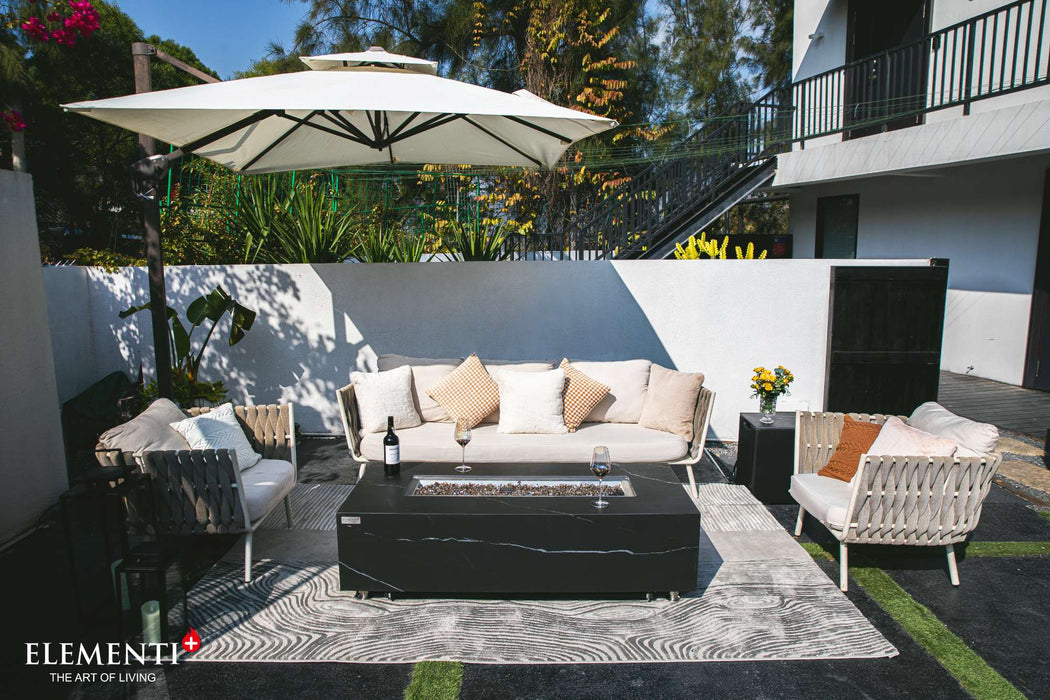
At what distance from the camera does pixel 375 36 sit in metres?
16.5

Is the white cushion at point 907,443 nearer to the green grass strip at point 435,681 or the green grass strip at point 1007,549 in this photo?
the green grass strip at point 1007,549

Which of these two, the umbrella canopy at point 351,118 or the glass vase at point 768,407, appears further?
the glass vase at point 768,407

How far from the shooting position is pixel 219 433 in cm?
384

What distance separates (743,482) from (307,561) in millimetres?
3113

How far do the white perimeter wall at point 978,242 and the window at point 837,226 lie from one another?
0.65 metres

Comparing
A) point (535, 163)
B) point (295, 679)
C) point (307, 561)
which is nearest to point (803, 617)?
point (295, 679)

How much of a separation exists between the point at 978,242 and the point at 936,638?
6939mm

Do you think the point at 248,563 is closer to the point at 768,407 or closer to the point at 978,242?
the point at 768,407

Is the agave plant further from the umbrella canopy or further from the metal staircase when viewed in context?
the metal staircase

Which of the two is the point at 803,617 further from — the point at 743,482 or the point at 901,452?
the point at 743,482

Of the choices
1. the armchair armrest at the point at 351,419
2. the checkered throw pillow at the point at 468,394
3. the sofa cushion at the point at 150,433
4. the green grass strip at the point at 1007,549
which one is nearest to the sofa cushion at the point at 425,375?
the checkered throw pillow at the point at 468,394

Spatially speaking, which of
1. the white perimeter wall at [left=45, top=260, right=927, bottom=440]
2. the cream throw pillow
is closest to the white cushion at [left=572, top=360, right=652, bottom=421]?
the white perimeter wall at [left=45, top=260, right=927, bottom=440]

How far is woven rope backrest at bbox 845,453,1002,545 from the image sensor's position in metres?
3.21

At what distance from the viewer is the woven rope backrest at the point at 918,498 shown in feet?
10.5
